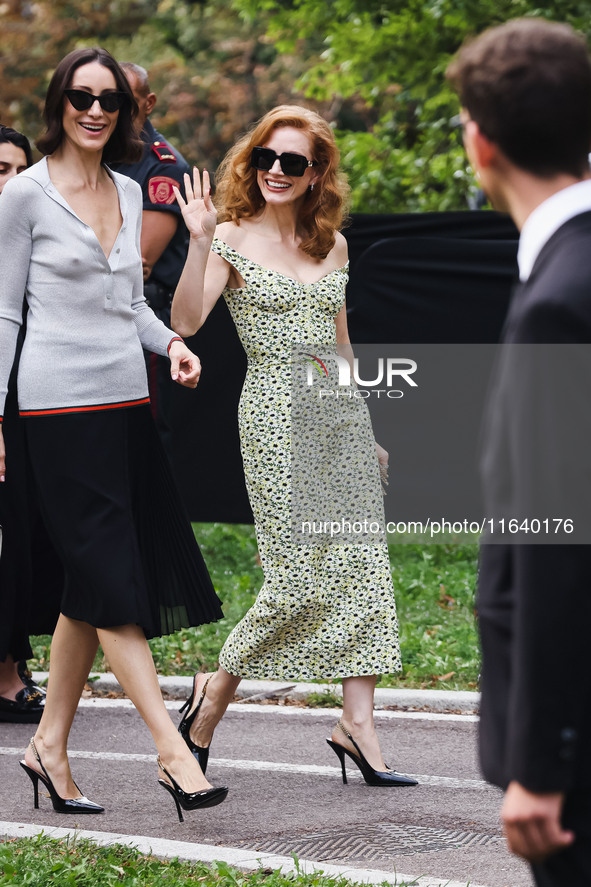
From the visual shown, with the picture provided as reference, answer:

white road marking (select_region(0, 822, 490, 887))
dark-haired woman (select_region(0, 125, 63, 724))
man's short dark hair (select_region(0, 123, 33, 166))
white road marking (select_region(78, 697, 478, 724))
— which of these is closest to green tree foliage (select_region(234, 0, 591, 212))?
man's short dark hair (select_region(0, 123, 33, 166))

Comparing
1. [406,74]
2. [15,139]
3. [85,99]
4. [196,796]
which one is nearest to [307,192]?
[85,99]

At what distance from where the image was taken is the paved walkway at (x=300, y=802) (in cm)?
396

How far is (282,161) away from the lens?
492cm

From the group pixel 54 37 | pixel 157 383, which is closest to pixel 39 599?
pixel 157 383

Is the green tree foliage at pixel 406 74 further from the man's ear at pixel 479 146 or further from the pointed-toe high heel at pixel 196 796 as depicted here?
the man's ear at pixel 479 146

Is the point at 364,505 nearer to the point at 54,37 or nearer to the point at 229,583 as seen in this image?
the point at 229,583

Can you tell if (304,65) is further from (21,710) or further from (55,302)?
(55,302)

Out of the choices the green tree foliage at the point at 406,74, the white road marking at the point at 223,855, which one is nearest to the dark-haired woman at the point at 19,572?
the white road marking at the point at 223,855

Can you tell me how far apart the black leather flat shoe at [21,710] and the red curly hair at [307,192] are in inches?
90.9

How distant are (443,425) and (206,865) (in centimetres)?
538

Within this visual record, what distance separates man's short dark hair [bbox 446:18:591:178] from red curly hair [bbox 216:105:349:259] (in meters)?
3.07

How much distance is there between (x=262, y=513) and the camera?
488 cm

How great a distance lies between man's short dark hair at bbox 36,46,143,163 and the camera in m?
4.43

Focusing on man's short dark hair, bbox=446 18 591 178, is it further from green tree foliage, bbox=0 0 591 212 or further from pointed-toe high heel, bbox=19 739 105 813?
green tree foliage, bbox=0 0 591 212
